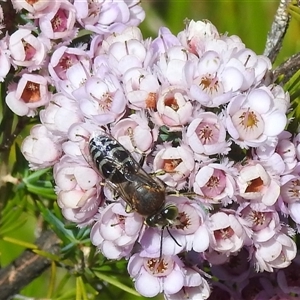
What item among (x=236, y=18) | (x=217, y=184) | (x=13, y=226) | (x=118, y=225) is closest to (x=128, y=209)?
(x=118, y=225)

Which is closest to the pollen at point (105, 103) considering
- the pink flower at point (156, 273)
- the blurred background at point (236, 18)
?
the pink flower at point (156, 273)

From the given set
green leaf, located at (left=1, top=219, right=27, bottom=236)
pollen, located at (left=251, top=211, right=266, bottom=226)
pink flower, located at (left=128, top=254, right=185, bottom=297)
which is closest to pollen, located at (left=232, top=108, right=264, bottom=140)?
pollen, located at (left=251, top=211, right=266, bottom=226)

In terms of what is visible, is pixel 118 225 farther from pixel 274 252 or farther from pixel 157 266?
pixel 274 252

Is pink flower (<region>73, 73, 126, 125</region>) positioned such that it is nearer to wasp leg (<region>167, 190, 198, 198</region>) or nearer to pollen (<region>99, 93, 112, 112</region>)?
pollen (<region>99, 93, 112, 112</region>)

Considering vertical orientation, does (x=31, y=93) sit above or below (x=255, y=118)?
below

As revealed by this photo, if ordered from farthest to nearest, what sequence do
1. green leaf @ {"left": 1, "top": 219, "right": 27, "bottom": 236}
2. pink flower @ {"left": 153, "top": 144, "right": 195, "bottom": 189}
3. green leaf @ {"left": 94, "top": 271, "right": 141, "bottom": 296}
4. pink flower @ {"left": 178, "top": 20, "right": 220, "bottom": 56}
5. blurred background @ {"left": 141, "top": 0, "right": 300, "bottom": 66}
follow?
blurred background @ {"left": 141, "top": 0, "right": 300, "bottom": 66}, green leaf @ {"left": 1, "top": 219, "right": 27, "bottom": 236}, green leaf @ {"left": 94, "top": 271, "right": 141, "bottom": 296}, pink flower @ {"left": 178, "top": 20, "right": 220, "bottom": 56}, pink flower @ {"left": 153, "top": 144, "right": 195, "bottom": 189}
